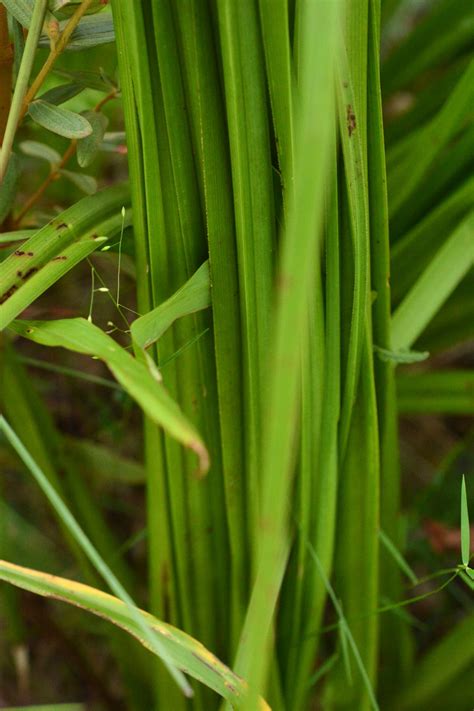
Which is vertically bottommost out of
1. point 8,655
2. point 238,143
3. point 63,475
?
point 8,655

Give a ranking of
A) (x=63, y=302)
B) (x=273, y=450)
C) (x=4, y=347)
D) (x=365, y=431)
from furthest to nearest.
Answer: (x=63, y=302)
(x=4, y=347)
(x=365, y=431)
(x=273, y=450)

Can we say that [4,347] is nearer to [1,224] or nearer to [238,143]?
[1,224]

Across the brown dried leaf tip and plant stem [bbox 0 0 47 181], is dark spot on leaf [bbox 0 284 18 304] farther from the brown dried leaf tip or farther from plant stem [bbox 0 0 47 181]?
the brown dried leaf tip

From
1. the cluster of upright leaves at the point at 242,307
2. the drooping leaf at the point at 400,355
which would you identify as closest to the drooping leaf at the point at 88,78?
the cluster of upright leaves at the point at 242,307

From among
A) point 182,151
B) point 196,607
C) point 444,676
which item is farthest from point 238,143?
point 444,676

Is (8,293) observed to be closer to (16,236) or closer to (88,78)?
(16,236)

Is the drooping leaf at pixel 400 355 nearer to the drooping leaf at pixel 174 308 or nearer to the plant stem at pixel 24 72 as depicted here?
the drooping leaf at pixel 174 308

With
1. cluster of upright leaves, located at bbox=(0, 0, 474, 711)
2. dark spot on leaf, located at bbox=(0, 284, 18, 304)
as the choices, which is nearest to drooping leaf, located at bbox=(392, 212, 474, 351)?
cluster of upright leaves, located at bbox=(0, 0, 474, 711)
